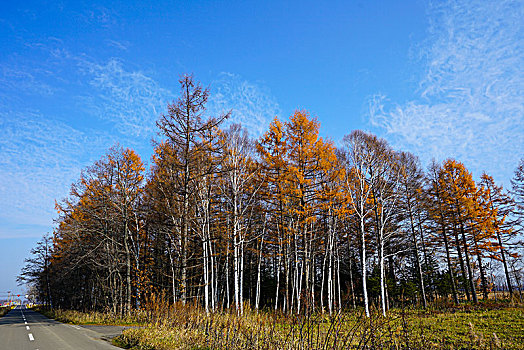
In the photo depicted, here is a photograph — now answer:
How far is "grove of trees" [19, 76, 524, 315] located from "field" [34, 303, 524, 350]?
8.79ft

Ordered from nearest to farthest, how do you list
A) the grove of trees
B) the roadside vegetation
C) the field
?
the field, the roadside vegetation, the grove of trees

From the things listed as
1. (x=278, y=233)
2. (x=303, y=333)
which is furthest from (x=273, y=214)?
(x=303, y=333)

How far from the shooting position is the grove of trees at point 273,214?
1656cm

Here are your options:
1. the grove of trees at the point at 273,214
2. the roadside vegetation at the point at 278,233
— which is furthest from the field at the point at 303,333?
the grove of trees at the point at 273,214

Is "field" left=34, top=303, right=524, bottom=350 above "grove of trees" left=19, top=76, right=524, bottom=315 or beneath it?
beneath

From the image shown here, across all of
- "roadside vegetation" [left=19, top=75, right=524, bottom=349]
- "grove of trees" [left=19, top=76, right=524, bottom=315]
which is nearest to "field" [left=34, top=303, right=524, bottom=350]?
"roadside vegetation" [left=19, top=75, right=524, bottom=349]

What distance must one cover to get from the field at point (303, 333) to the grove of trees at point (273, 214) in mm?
2679

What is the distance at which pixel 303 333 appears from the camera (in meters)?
7.37

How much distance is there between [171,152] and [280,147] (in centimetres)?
661

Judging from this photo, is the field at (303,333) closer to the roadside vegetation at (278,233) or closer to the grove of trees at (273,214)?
the roadside vegetation at (278,233)

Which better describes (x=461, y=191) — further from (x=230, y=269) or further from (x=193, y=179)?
(x=193, y=179)

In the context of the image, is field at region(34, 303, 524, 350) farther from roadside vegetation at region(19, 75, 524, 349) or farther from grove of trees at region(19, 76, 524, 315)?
grove of trees at region(19, 76, 524, 315)

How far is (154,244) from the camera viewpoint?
1049 inches

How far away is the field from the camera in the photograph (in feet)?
20.3
